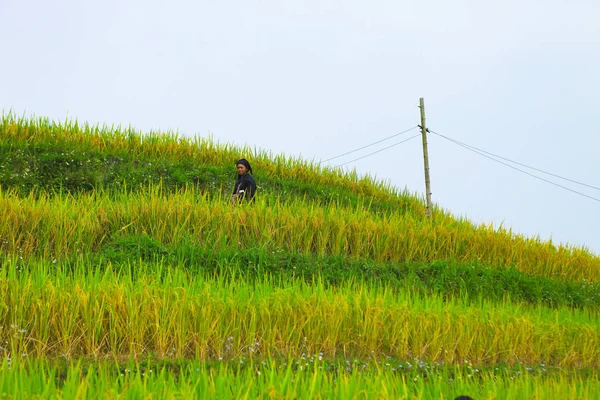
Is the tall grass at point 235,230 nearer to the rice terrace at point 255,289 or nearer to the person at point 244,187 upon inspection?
the rice terrace at point 255,289

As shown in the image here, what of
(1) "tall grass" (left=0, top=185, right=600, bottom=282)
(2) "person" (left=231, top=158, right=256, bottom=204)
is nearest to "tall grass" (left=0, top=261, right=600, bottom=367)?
(1) "tall grass" (left=0, top=185, right=600, bottom=282)

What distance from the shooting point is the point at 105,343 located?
272 inches

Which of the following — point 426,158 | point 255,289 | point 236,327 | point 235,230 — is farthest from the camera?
point 426,158

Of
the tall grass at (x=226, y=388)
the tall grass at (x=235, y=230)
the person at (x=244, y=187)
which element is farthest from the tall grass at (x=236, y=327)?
the person at (x=244, y=187)

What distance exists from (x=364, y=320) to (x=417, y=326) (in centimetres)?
80

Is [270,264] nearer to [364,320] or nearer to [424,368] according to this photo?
[364,320]

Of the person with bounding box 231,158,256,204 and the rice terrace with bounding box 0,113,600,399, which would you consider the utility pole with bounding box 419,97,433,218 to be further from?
the person with bounding box 231,158,256,204

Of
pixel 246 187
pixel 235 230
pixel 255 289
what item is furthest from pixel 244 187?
pixel 255 289

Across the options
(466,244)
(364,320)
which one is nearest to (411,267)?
(466,244)

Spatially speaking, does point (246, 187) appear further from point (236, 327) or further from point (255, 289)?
point (236, 327)

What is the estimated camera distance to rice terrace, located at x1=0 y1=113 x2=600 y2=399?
5836 mm

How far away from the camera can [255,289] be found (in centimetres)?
848

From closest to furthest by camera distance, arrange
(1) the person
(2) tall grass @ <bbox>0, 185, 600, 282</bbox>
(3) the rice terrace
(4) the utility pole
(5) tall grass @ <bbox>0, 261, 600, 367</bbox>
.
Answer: (3) the rice terrace → (5) tall grass @ <bbox>0, 261, 600, 367</bbox> → (2) tall grass @ <bbox>0, 185, 600, 282</bbox> → (1) the person → (4) the utility pole

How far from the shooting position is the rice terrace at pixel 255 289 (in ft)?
19.1
